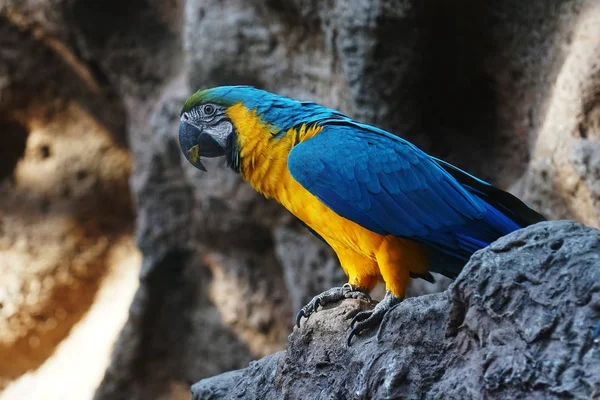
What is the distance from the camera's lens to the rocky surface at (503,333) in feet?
3.87

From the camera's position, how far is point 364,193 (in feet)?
6.33

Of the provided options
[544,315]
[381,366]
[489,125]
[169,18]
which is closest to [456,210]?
[381,366]

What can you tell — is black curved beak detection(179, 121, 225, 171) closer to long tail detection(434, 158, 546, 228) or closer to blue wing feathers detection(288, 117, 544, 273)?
blue wing feathers detection(288, 117, 544, 273)

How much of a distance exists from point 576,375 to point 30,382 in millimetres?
4072

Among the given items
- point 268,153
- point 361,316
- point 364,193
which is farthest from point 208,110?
point 361,316

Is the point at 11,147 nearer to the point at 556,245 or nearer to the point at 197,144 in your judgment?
the point at 197,144

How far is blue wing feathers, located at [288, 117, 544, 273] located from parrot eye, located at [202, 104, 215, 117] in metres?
0.32

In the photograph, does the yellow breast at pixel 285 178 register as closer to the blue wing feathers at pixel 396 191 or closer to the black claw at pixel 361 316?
the blue wing feathers at pixel 396 191

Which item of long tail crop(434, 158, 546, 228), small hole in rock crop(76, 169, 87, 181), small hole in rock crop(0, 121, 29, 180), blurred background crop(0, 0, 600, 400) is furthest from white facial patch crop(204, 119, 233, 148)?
small hole in rock crop(0, 121, 29, 180)

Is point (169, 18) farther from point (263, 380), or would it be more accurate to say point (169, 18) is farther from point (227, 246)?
point (263, 380)

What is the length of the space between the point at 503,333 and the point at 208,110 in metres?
1.21

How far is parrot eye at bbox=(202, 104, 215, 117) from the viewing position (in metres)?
2.19

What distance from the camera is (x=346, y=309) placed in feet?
6.06

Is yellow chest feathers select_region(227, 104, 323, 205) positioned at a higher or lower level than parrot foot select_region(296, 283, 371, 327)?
higher
